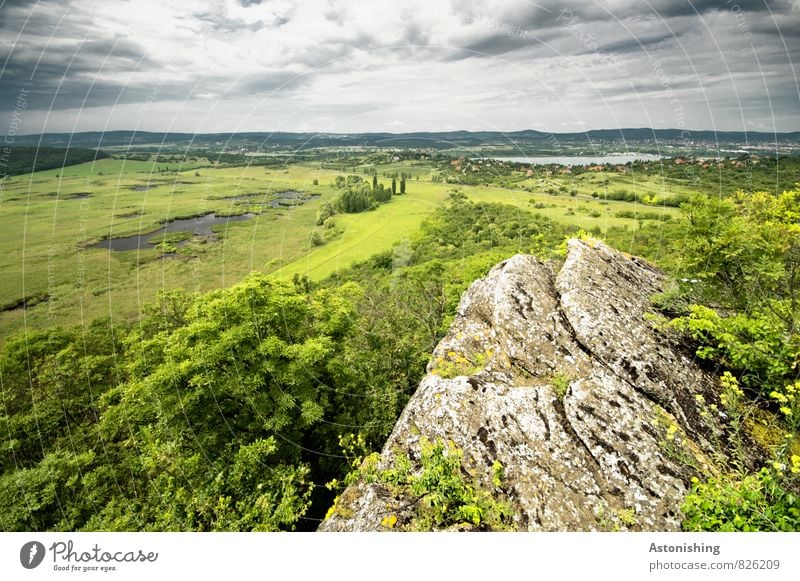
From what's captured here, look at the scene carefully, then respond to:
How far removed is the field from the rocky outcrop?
18.9 metres

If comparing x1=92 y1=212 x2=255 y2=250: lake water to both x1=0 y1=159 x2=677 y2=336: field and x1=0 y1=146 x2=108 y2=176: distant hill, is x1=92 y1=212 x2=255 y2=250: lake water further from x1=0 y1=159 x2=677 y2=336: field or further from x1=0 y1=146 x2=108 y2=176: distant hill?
x1=0 y1=146 x2=108 y2=176: distant hill

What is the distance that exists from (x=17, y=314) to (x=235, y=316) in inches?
1065

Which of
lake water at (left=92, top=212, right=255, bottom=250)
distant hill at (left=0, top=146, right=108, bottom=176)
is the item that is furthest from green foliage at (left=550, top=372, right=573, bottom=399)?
lake water at (left=92, top=212, right=255, bottom=250)

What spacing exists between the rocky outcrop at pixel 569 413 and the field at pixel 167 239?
62.1 feet

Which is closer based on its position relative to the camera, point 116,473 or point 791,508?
point 791,508

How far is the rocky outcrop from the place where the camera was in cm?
564

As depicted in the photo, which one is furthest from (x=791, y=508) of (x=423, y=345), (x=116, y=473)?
(x=116, y=473)

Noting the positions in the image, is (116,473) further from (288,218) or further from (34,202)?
(288,218)

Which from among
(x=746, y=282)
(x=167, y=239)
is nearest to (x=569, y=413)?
(x=746, y=282)

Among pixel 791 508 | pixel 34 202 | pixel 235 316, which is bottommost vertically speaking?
pixel 791 508

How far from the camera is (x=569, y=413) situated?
253 inches

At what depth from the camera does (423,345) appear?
1883 centimetres

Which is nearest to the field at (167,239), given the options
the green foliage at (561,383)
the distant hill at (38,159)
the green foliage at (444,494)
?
the distant hill at (38,159)

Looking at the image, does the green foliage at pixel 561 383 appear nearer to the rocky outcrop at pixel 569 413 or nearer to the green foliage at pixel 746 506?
the rocky outcrop at pixel 569 413
